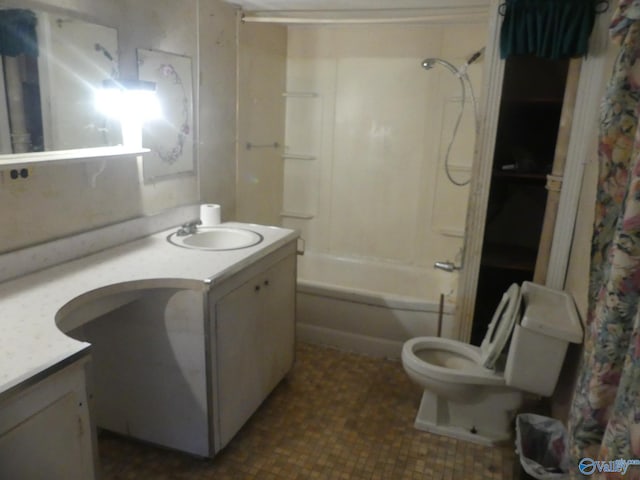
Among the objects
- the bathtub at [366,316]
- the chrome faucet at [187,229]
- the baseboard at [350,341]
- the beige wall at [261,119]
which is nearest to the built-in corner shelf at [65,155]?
the chrome faucet at [187,229]

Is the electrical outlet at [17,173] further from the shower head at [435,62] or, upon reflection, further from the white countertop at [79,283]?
the shower head at [435,62]

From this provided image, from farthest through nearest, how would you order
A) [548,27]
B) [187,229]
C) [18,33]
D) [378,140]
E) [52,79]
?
[378,140] → [187,229] → [548,27] → [52,79] → [18,33]

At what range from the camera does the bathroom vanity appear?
1.28 meters

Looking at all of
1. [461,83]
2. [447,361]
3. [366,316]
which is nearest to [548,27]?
[461,83]

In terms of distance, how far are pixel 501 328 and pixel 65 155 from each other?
1.89 m

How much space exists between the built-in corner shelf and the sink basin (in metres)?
0.47

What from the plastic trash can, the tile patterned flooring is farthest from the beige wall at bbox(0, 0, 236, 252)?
the plastic trash can

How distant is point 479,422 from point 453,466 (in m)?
0.28

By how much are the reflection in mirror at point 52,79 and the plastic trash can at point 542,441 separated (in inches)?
82.6

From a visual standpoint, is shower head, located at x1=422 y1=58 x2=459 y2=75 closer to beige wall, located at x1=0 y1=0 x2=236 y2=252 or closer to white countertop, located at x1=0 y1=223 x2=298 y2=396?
beige wall, located at x1=0 y1=0 x2=236 y2=252

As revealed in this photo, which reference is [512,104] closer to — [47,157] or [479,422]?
[479,422]

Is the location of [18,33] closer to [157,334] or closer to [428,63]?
[157,334]

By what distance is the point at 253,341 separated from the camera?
2109 millimetres

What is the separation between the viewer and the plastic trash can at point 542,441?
186 cm
